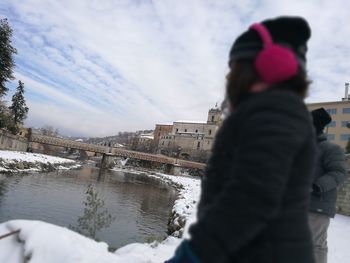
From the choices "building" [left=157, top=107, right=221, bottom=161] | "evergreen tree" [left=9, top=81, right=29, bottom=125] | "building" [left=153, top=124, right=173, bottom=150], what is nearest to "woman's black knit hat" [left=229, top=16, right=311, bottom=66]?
"evergreen tree" [left=9, top=81, right=29, bottom=125]

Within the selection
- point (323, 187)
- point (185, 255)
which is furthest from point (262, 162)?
point (323, 187)

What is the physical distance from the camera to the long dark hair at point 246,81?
140cm

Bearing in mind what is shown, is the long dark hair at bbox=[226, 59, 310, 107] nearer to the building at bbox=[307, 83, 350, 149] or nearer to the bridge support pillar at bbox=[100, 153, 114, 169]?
the building at bbox=[307, 83, 350, 149]

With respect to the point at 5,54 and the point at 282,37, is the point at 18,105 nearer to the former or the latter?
the point at 5,54

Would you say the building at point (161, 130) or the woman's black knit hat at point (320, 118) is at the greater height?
the building at point (161, 130)

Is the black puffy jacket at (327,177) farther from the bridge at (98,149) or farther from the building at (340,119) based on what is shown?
the bridge at (98,149)

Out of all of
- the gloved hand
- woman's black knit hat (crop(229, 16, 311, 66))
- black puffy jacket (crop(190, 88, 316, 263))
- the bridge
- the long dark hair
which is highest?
the bridge

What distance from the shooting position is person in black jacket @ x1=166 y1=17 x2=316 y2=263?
3.86ft

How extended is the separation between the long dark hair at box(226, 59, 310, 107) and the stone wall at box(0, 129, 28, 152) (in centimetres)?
3720

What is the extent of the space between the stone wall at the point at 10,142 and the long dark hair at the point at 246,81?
122 feet

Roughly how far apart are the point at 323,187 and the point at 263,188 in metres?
2.55

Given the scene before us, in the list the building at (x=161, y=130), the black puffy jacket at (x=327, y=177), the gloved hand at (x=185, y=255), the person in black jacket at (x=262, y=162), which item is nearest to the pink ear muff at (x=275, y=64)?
the person in black jacket at (x=262, y=162)

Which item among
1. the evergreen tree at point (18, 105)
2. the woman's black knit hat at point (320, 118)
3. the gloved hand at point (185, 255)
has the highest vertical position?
the evergreen tree at point (18, 105)

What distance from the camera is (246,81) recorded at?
140cm
